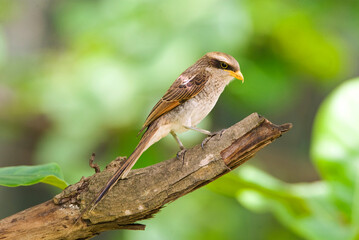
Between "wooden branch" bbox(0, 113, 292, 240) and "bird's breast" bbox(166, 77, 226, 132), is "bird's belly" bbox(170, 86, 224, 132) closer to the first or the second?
"bird's breast" bbox(166, 77, 226, 132)

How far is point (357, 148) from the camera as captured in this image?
408cm

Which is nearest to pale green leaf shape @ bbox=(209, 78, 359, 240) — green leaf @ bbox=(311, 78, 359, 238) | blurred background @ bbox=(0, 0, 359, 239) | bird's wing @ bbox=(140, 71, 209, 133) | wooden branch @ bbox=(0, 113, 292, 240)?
green leaf @ bbox=(311, 78, 359, 238)

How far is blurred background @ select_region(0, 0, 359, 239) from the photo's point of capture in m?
5.30

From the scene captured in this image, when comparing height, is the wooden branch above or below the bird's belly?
below

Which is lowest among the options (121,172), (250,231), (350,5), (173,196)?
(173,196)

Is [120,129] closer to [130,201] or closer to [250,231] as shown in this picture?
[250,231]

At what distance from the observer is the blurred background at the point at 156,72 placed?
5.30 meters

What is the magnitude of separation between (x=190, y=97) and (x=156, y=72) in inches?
80.3

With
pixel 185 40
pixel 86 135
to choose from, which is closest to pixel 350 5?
pixel 185 40

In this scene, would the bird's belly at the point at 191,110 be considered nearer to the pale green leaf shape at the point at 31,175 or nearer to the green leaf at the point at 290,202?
the green leaf at the point at 290,202

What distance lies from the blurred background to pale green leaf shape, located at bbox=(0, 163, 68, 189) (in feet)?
6.73

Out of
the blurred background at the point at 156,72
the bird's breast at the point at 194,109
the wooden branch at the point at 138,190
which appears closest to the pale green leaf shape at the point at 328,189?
the bird's breast at the point at 194,109

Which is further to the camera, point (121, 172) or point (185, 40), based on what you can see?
point (185, 40)

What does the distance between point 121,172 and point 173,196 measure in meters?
0.27
